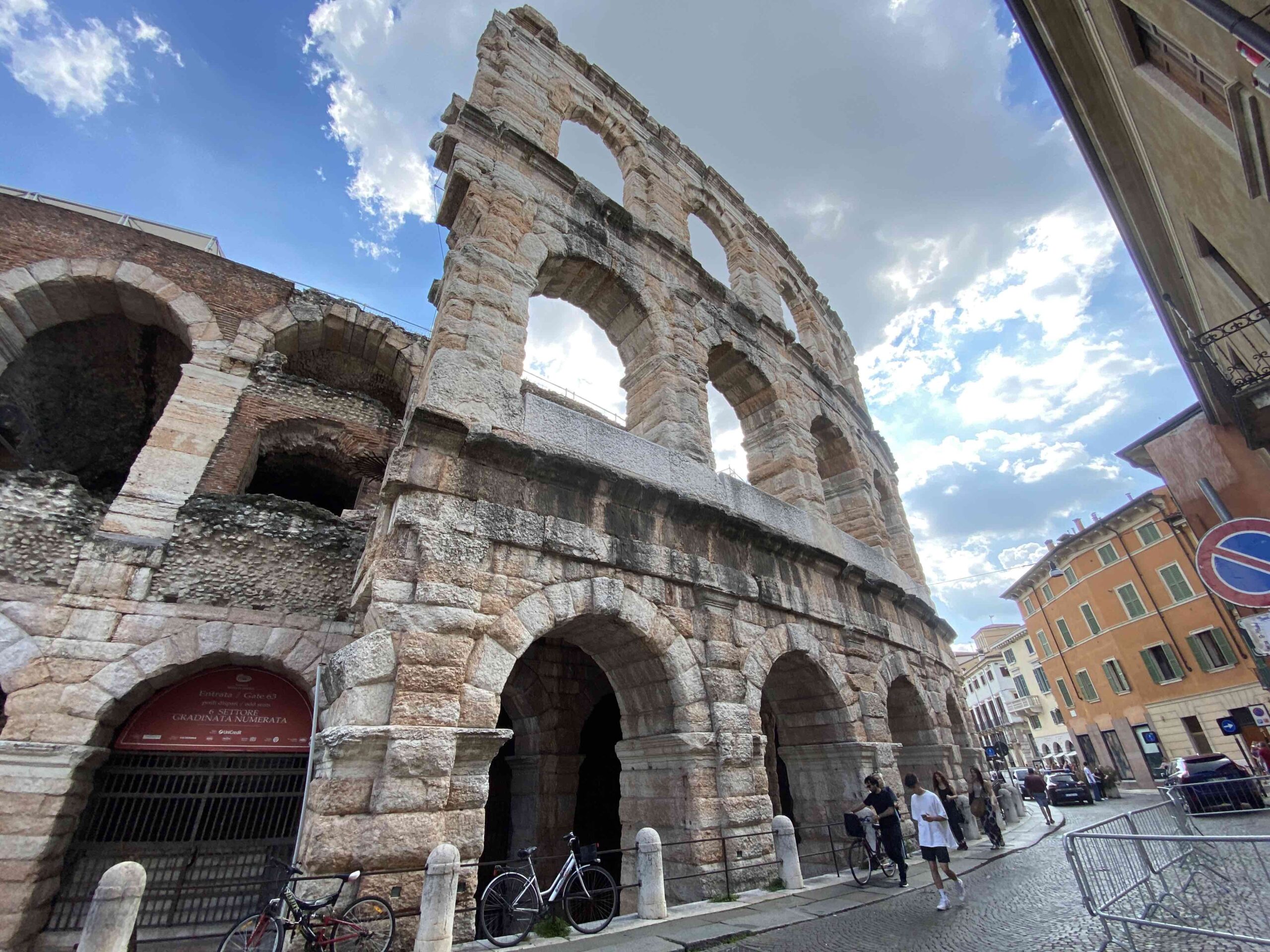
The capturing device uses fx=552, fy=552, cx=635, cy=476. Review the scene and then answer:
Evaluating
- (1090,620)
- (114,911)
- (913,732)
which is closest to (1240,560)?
(114,911)

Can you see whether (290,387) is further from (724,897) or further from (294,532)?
(724,897)

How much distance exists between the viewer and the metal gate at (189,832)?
18.4 feet

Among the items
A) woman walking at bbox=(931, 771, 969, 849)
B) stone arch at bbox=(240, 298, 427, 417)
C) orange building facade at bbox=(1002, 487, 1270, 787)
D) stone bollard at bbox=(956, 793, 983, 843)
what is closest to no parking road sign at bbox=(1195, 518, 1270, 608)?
woman walking at bbox=(931, 771, 969, 849)

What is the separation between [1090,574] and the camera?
22.2m

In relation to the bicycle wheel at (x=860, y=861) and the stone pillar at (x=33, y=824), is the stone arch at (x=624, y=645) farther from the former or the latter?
the stone pillar at (x=33, y=824)

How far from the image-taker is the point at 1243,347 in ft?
23.8

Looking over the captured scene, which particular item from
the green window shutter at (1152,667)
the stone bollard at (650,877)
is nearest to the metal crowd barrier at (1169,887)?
the stone bollard at (650,877)

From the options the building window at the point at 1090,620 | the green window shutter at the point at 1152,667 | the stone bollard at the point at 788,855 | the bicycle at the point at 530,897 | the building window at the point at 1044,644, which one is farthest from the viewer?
the building window at the point at 1044,644

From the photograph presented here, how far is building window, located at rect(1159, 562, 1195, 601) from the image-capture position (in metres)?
18.6

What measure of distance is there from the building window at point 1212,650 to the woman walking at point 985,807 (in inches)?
546

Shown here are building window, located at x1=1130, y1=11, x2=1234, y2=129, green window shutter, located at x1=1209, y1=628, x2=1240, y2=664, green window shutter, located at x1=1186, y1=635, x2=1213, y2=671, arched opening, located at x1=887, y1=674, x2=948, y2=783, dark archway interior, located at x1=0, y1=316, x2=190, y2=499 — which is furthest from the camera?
green window shutter, located at x1=1186, y1=635, x2=1213, y2=671

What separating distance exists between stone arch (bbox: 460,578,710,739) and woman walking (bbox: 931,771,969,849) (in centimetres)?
416

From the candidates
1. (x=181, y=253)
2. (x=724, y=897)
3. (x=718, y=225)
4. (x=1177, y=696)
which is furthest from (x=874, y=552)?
(x=1177, y=696)

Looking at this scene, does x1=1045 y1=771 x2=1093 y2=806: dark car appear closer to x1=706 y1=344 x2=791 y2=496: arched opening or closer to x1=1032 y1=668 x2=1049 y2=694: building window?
x1=1032 y1=668 x2=1049 y2=694: building window
